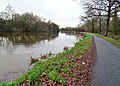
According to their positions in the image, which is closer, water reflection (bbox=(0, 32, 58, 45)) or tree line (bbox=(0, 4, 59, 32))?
water reflection (bbox=(0, 32, 58, 45))

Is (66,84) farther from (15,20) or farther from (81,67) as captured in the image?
(15,20)

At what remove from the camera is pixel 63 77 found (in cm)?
754

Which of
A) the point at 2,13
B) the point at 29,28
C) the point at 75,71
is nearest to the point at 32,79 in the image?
the point at 75,71

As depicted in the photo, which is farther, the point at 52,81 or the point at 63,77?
the point at 63,77

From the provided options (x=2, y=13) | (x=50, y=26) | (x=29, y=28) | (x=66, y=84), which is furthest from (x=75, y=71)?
(x=50, y=26)

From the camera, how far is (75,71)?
8617mm

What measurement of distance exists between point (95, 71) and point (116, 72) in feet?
3.27

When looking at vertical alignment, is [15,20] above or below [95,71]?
above

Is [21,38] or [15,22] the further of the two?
[15,22]

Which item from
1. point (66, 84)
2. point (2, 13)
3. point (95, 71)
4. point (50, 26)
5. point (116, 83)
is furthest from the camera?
point (50, 26)

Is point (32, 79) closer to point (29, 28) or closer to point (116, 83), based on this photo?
point (116, 83)

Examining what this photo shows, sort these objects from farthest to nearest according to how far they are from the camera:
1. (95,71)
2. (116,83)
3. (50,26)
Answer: (50,26), (95,71), (116,83)

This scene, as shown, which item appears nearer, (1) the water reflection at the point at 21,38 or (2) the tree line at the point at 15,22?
(1) the water reflection at the point at 21,38

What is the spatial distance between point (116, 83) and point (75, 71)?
6.41ft
